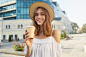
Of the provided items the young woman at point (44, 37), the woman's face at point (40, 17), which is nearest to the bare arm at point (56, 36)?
the young woman at point (44, 37)

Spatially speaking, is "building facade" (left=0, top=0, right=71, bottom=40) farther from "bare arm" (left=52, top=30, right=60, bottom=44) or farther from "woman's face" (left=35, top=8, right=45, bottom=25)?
"bare arm" (left=52, top=30, right=60, bottom=44)

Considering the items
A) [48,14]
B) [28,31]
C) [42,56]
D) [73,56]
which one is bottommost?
[73,56]

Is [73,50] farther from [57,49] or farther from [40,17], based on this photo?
[40,17]

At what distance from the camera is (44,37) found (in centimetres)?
208

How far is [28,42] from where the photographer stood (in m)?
1.71

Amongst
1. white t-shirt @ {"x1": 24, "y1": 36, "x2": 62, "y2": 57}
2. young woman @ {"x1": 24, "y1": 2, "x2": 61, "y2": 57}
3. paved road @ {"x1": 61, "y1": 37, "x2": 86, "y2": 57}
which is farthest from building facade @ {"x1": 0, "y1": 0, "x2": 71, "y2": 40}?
white t-shirt @ {"x1": 24, "y1": 36, "x2": 62, "y2": 57}

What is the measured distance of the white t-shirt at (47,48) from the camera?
76.2 inches

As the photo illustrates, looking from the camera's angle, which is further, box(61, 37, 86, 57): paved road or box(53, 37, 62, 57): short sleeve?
box(61, 37, 86, 57): paved road

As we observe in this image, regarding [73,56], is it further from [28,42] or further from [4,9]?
[4,9]

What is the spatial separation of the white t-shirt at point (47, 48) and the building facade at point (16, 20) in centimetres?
2977

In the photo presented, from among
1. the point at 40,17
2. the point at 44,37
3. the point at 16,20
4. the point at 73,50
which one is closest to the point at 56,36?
the point at 44,37

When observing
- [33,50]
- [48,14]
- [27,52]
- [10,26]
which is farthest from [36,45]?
[10,26]

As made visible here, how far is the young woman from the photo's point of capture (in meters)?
1.95

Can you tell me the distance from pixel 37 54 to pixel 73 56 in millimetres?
8563
